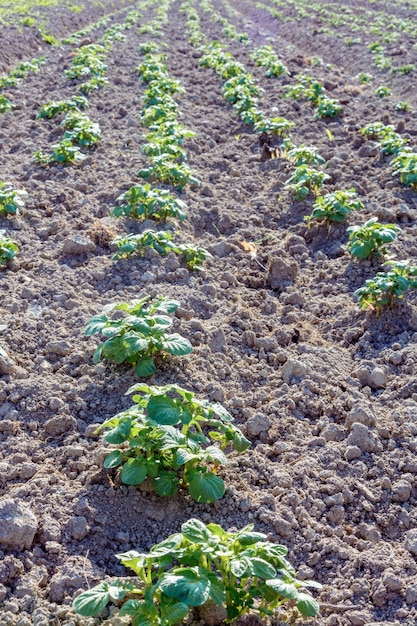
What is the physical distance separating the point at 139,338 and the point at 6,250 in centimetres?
195

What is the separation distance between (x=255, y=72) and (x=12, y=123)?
565cm

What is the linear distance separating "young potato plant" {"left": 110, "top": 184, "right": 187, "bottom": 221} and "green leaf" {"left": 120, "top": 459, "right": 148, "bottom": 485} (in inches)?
119

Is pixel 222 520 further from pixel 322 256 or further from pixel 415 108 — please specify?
pixel 415 108

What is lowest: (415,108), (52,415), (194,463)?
(52,415)

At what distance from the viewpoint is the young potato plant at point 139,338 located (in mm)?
3777

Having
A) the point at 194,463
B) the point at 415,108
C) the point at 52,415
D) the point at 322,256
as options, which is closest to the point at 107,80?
the point at 415,108

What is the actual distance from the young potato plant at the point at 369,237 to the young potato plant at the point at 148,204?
1.43 meters

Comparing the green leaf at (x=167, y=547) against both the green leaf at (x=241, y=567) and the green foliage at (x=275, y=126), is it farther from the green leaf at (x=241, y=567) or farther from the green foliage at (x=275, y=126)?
the green foliage at (x=275, y=126)

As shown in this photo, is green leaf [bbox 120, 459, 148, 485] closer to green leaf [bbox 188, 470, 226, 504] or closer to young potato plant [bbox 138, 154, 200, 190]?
green leaf [bbox 188, 470, 226, 504]

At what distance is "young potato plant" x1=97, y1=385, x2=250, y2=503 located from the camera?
10.2ft

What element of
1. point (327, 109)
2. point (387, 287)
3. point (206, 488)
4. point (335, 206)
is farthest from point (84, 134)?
point (206, 488)

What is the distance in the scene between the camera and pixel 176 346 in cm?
376

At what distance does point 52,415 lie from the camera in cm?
383

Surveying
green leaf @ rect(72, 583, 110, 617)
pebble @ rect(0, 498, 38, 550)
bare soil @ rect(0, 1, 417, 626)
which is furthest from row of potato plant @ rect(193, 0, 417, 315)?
green leaf @ rect(72, 583, 110, 617)
